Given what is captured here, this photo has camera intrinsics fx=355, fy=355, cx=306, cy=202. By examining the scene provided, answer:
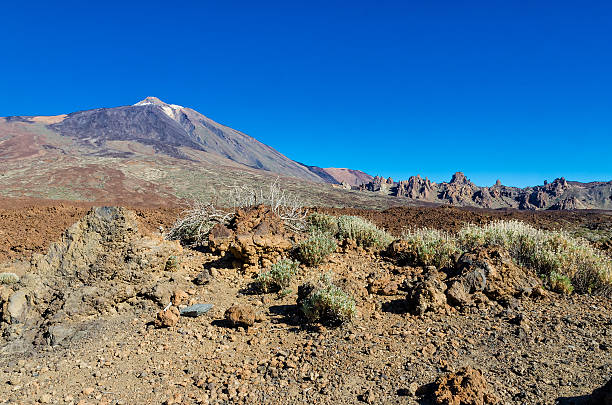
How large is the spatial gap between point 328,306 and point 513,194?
7144 centimetres

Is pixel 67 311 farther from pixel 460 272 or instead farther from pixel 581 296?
pixel 581 296

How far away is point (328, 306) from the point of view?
403 centimetres

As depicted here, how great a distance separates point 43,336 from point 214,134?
15811cm

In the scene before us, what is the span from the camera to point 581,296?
4.48 m

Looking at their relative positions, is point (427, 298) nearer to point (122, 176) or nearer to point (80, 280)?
point (80, 280)

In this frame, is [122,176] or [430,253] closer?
[430,253]

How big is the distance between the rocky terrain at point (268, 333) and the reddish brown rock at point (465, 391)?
1 centimetres

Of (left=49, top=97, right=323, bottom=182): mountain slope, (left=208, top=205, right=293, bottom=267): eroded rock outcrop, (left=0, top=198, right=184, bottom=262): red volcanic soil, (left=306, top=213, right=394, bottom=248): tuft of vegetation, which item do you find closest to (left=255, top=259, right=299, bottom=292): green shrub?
(left=208, top=205, right=293, bottom=267): eroded rock outcrop

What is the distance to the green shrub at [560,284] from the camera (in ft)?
14.9

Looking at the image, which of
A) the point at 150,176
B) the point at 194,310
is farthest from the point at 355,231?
the point at 150,176

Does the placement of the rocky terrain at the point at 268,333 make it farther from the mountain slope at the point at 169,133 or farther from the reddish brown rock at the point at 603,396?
the mountain slope at the point at 169,133

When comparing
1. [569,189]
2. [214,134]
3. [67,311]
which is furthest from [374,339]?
[214,134]

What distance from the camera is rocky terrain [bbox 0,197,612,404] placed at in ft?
9.57

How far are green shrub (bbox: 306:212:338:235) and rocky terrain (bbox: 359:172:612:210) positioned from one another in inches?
2147
